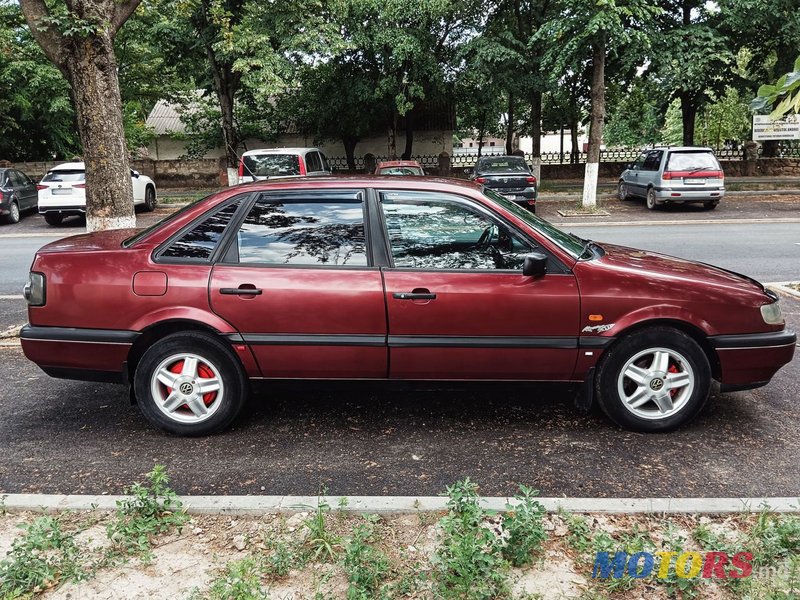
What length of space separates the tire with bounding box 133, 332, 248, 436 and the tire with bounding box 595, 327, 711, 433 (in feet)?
7.98

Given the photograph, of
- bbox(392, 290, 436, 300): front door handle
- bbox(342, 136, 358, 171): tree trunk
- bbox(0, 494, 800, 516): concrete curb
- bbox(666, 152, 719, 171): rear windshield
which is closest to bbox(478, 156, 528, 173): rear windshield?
bbox(666, 152, 719, 171): rear windshield

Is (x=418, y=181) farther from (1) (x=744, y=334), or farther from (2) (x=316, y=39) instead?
(2) (x=316, y=39)

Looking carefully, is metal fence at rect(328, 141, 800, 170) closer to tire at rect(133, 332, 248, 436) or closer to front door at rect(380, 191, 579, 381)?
front door at rect(380, 191, 579, 381)

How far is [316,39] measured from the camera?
19.0 metres

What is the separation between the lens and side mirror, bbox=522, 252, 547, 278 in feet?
13.0

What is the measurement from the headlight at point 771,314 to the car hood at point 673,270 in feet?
0.42

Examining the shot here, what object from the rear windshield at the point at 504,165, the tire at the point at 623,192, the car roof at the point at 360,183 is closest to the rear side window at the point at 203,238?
the car roof at the point at 360,183

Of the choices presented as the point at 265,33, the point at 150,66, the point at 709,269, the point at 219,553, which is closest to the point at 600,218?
the point at 265,33

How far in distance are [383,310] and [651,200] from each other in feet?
54.3

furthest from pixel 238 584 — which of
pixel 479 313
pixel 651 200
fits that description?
pixel 651 200

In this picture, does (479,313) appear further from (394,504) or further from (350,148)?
(350,148)

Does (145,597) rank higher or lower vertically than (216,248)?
lower

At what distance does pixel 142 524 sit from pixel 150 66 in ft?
89.6

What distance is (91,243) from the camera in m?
4.52
